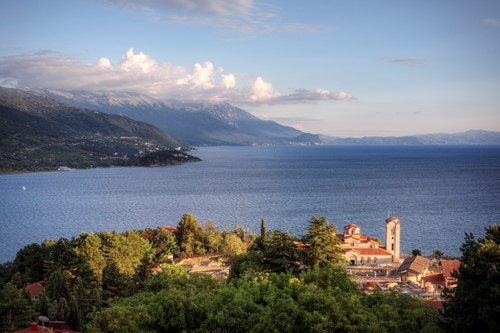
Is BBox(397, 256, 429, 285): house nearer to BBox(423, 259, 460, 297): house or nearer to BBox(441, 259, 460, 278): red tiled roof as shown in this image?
BBox(423, 259, 460, 297): house

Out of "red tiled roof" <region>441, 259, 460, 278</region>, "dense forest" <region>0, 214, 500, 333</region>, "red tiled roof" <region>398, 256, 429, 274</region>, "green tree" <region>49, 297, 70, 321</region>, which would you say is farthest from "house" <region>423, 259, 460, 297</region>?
"green tree" <region>49, 297, 70, 321</region>

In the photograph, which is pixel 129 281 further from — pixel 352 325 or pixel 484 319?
pixel 484 319

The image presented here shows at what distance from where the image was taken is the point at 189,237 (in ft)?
167

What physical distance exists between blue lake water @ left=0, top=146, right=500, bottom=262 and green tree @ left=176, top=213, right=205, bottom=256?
14.9 m

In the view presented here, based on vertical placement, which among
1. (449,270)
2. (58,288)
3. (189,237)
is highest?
(58,288)

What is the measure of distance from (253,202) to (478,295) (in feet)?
254

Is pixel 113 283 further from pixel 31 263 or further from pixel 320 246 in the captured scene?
pixel 31 263

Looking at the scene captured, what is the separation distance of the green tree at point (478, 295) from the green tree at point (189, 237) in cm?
3634

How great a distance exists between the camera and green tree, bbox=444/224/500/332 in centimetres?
1453

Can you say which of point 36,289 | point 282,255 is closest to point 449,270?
point 282,255

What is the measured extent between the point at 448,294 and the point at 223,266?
93.6 ft

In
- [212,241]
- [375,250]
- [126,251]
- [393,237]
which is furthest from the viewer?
[212,241]

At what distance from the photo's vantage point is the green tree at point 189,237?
50.7 meters

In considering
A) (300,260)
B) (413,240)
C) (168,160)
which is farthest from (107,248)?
(168,160)
